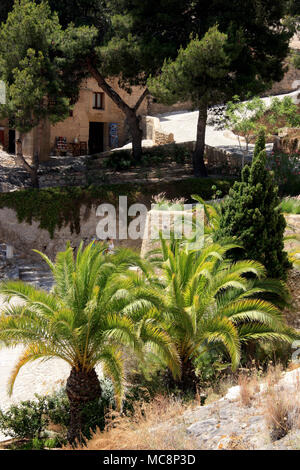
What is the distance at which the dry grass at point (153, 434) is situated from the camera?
291 inches

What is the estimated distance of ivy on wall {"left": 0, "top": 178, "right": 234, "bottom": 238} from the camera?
2264 cm

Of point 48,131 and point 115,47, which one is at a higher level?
point 115,47

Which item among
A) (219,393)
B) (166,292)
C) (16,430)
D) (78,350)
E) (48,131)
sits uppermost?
(48,131)

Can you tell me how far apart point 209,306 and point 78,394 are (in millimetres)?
3283

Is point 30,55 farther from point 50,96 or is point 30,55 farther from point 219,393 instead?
point 219,393

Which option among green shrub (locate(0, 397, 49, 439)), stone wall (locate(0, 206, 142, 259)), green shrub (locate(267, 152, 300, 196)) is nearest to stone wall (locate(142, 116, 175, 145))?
stone wall (locate(0, 206, 142, 259))

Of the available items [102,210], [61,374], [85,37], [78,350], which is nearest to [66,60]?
[85,37]

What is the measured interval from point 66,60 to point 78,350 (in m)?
17.0

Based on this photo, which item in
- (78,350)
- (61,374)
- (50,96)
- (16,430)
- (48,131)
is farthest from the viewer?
(48,131)

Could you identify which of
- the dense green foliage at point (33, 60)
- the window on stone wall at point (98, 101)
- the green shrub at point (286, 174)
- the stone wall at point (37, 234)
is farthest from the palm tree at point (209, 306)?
the window on stone wall at point (98, 101)

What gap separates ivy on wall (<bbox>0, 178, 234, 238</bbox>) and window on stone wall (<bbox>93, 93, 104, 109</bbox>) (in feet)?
47.2

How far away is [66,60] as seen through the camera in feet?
78.0

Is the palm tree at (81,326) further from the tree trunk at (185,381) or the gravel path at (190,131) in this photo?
the gravel path at (190,131)

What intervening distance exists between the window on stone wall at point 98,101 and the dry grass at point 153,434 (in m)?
29.0
